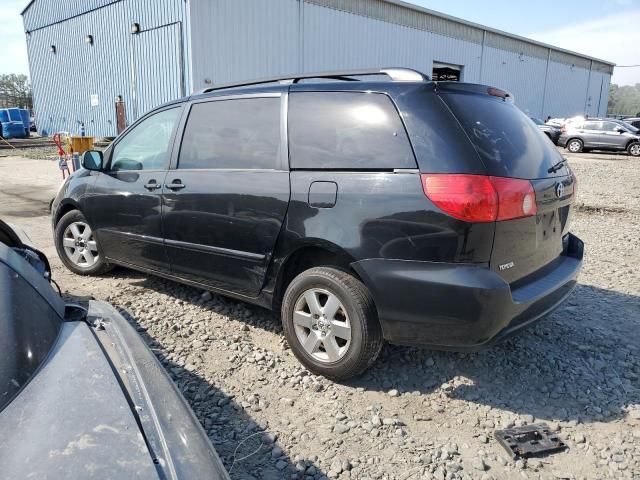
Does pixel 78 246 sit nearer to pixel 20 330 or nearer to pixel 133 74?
pixel 20 330

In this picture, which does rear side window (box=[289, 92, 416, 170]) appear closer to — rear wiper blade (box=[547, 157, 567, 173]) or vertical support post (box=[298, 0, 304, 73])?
rear wiper blade (box=[547, 157, 567, 173])

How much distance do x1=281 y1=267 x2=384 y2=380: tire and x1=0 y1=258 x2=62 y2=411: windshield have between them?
143 cm

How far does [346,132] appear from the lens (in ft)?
9.52

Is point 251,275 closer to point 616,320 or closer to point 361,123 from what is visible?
point 361,123

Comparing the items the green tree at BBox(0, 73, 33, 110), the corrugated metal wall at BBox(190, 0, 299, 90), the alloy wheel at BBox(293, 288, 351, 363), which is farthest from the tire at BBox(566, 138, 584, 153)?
the green tree at BBox(0, 73, 33, 110)

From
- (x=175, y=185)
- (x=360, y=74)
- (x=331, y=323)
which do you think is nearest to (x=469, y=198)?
(x=331, y=323)

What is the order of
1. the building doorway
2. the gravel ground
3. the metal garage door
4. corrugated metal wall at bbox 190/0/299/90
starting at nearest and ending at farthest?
the gravel ground, corrugated metal wall at bbox 190/0/299/90, the metal garage door, the building doorway

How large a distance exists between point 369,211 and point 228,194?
3.74ft

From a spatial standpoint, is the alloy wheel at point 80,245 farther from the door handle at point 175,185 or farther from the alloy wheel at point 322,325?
the alloy wheel at point 322,325

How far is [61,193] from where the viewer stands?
191 inches

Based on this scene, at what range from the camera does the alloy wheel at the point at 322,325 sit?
9.60 ft

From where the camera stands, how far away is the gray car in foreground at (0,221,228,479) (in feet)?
4.33

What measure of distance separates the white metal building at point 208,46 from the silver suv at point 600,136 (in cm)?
756

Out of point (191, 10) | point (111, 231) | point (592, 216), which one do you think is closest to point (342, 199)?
point (111, 231)
